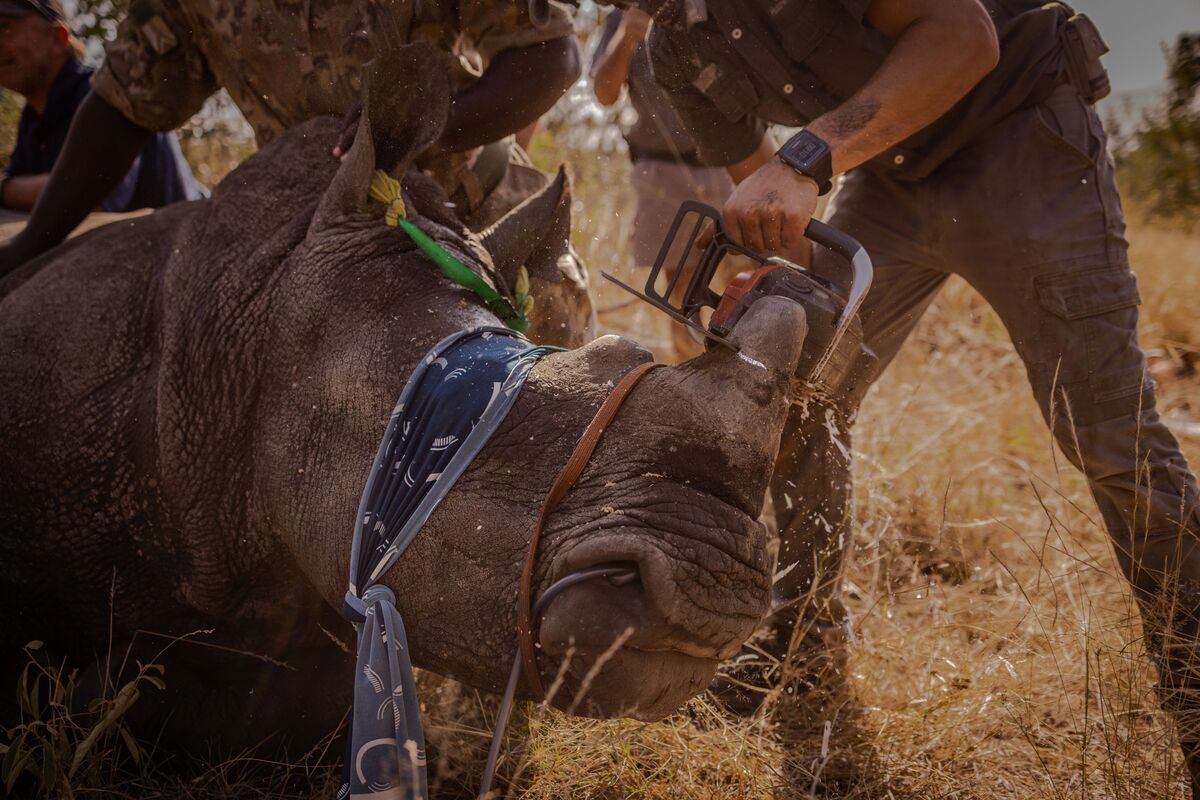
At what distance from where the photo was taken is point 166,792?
8.45ft

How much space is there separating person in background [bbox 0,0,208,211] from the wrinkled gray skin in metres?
1.68

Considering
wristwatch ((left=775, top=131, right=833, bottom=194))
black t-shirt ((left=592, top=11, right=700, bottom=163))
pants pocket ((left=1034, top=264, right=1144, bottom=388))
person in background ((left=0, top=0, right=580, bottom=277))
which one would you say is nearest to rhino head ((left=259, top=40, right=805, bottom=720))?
wristwatch ((left=775, top=131, right=833, bottom=194))

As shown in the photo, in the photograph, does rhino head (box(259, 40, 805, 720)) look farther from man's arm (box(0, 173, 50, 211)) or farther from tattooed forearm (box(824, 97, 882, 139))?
man's arm (box(0, 173, 50, 211))

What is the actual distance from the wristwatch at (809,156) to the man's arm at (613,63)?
153cm

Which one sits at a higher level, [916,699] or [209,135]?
[209,135]

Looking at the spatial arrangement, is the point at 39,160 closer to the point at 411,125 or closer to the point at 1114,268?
the point at 411,125

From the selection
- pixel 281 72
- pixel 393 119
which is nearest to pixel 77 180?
pixel 281 72

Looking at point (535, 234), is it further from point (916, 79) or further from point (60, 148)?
point (60, 148)

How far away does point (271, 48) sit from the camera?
3004 mm

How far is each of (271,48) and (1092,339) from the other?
2597mm

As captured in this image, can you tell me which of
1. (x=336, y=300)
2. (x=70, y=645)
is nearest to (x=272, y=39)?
(x=336, y=300)

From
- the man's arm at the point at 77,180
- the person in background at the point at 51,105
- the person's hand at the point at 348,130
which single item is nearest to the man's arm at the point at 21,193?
the person in background at the point at 51,105

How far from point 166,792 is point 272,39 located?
2.17 meters

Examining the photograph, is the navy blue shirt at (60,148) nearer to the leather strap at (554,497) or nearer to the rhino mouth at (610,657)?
the leather strap at (554,497)
